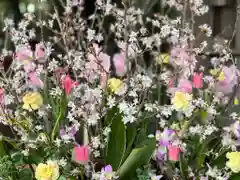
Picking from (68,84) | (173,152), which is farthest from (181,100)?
(68,84)

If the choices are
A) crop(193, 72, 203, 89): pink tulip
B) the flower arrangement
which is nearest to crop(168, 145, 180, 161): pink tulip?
the flower arrangement

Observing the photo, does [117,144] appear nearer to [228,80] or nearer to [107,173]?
[107,173]

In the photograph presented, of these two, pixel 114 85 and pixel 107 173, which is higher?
pixel 114 85

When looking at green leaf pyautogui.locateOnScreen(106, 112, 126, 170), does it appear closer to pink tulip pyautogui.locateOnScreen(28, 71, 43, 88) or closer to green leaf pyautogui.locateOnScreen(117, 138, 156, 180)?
green leaf pyautogui.locateOnScreen(117, 138, 156, 180)

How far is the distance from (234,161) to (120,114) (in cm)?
18

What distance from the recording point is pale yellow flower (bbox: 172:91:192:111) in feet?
2.20

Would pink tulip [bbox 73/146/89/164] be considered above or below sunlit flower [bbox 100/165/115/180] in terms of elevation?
above

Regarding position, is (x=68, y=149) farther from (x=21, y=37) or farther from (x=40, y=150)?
(x=21, y=37)

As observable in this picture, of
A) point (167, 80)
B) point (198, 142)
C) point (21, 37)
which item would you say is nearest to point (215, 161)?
point (198, 142)

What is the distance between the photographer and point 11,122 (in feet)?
2.40

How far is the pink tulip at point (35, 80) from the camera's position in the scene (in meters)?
0.76

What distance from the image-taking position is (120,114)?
0.71 meters

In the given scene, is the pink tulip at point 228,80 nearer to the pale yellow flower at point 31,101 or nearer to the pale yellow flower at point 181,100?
the pale yellow flower at point 181,100

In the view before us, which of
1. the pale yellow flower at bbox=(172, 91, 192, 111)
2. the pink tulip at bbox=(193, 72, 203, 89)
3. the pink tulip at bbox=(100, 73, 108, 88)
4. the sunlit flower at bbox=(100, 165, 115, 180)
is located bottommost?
the sunlit flower at bbox=(100, 165, 115, 180)
